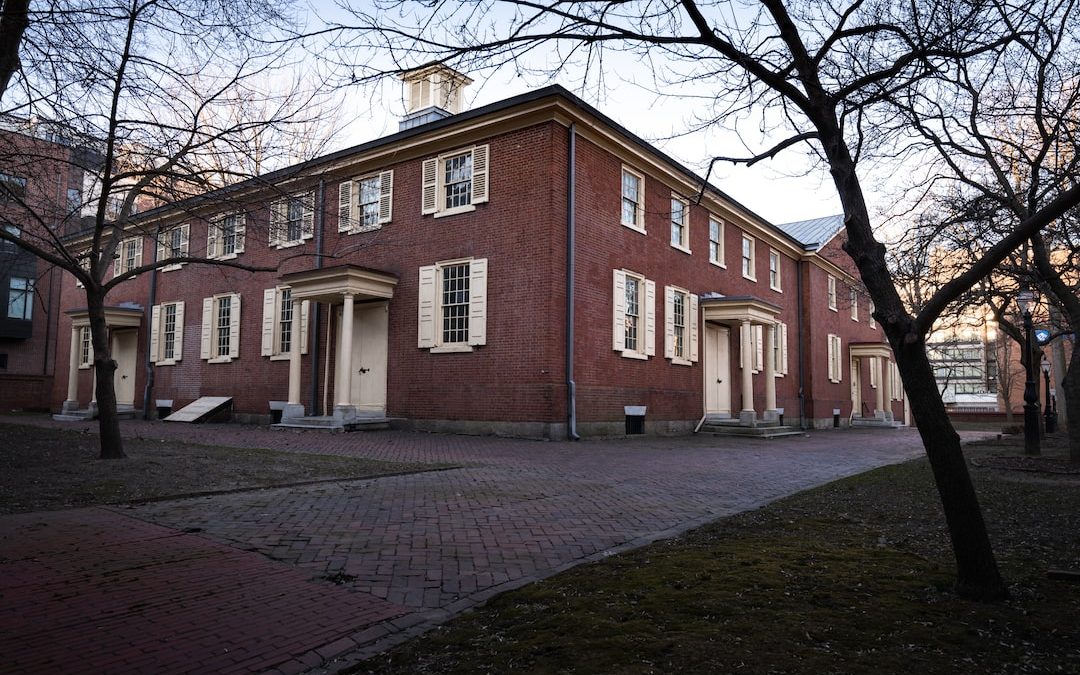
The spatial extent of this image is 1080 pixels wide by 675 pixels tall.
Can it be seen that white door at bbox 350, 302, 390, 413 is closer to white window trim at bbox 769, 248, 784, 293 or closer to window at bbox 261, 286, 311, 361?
window at bbox 261, 286, 311, 361

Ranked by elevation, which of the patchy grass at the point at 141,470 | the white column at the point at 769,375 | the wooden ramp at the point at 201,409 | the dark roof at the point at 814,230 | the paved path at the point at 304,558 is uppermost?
the dark roof at the point at 814,230

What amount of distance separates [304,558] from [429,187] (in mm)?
14810

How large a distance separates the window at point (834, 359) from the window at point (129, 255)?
95.6ft

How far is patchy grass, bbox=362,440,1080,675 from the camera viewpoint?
312 cm

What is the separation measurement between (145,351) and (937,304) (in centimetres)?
2856

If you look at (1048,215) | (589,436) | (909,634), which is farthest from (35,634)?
(589,436)

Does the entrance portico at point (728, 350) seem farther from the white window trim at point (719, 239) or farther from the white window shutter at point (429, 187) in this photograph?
the white window shutter at point (429, 187)

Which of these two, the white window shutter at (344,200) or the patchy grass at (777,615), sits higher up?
the white window shutter at (344,200)

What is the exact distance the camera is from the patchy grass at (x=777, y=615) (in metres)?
3.12

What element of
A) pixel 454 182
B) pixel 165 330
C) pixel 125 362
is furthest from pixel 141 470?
pixel 125 362

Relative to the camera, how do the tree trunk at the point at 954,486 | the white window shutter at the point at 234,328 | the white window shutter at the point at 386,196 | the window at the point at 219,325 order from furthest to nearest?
the window at the point at 219,325 < the white window shutter at the point at 234,328 < the white window shutter at the point at 386,196 < the tree trunk at the point at 954,486

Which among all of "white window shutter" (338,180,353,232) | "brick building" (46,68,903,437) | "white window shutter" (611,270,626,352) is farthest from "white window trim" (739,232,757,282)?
"white window shutter" (338,180,353,232)

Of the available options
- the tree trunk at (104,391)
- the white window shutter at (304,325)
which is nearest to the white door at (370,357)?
the white window shutter at (304,325)

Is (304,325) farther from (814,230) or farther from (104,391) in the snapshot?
(814,230)
